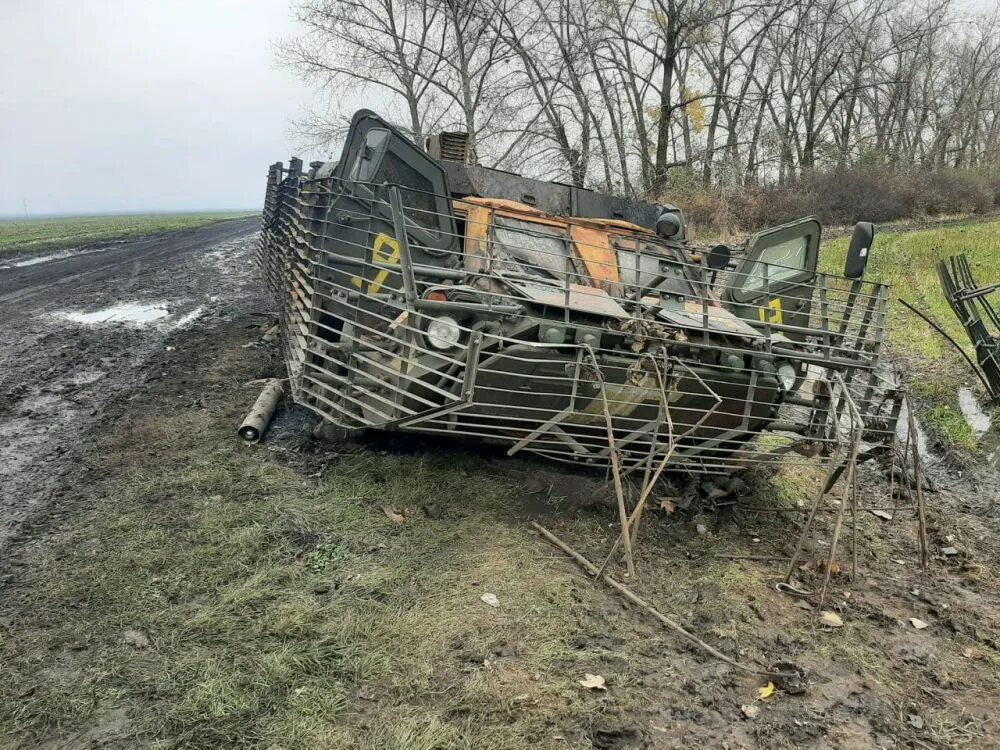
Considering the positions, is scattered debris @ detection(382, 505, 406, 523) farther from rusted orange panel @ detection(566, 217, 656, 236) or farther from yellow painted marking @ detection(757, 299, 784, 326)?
yellow painted marking @ detection(757, 299, 784, 326)

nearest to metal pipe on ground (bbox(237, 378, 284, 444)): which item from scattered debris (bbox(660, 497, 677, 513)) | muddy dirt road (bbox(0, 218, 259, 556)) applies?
muddy dirt road (bbox(0, 218, 259, 556))

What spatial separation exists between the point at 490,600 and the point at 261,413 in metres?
2.91

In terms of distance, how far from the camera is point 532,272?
18.5ft

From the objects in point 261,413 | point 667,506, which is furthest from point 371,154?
point 667,506

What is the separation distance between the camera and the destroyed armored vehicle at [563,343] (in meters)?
4.34

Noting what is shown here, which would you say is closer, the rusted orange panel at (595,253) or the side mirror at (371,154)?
the rusted orange panel at (595,253)

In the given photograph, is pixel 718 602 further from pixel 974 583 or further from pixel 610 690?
pixel 974 583

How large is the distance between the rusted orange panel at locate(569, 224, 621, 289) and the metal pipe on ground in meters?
2.74

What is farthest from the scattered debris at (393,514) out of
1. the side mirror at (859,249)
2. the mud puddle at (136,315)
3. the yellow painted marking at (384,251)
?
the mud puddle at (136,315)

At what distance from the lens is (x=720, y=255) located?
6.32 m

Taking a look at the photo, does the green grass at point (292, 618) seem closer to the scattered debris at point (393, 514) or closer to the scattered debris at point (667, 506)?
the scattered debris at point (393, 514)

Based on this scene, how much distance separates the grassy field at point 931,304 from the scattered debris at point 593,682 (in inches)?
215

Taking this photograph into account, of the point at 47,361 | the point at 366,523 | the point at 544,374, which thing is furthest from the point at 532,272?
the point at 47,361

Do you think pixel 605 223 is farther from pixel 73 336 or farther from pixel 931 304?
pixel 931 304
